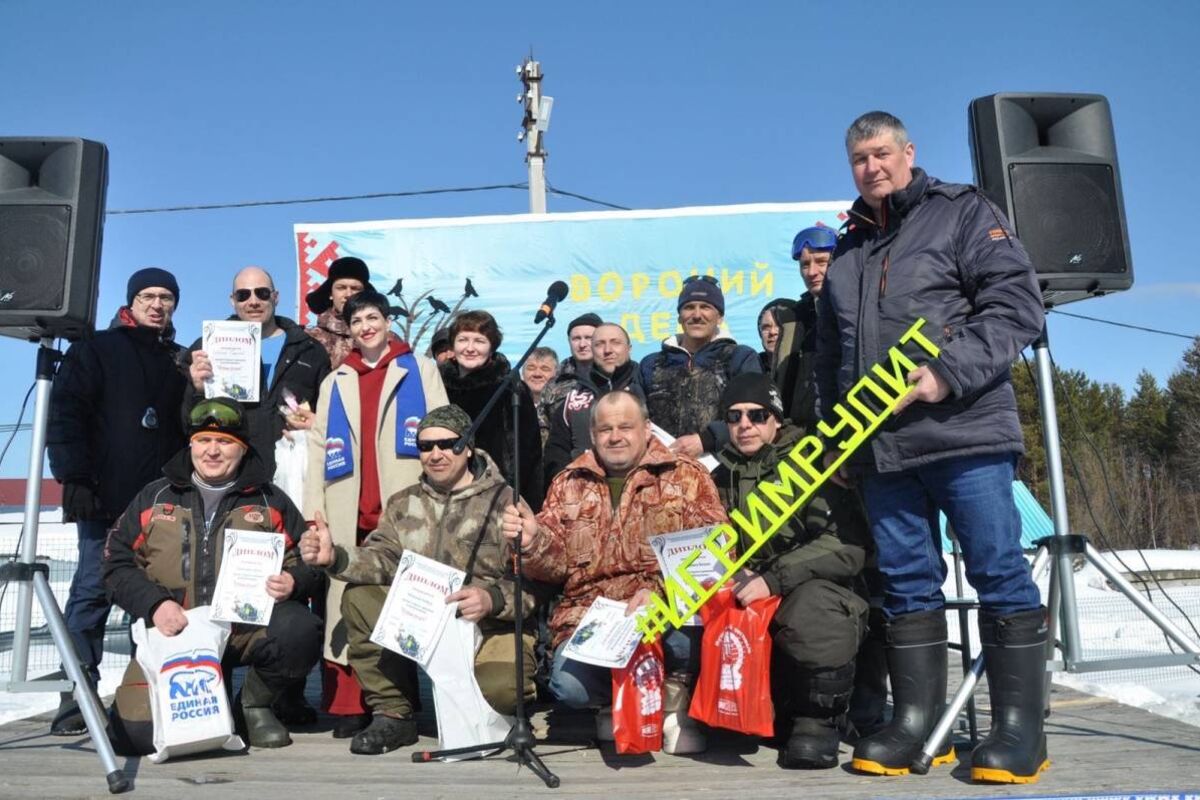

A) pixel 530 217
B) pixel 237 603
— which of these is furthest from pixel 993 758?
pixel 530 217

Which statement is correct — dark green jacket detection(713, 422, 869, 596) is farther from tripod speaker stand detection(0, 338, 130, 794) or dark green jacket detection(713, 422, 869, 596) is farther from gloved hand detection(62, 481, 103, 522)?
gloved hand detection(62, 481, 103, 522)

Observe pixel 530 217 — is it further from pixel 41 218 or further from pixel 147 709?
pixel 147 709

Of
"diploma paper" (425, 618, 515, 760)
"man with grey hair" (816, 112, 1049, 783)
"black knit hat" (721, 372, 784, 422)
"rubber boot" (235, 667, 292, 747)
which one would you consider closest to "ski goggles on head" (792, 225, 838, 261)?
"black knit hat" (721, 372, 784, 422)

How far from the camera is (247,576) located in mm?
3523

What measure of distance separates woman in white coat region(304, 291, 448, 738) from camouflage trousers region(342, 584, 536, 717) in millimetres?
288

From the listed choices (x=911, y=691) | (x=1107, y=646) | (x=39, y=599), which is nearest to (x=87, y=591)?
(x=39, y=599)

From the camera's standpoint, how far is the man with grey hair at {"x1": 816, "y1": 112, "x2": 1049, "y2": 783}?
9.05ft

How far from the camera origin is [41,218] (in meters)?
3.73

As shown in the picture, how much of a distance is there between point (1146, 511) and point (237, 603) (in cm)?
2494

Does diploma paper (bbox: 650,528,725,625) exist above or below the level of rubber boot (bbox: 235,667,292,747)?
above

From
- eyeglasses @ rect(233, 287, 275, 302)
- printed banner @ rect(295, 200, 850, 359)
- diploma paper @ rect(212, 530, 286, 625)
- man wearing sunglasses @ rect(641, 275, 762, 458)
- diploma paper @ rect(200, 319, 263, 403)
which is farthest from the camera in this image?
printed banner @ rect(295, 200, 850, 359)

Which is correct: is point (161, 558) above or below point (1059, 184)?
below

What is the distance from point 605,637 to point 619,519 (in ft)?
1.67

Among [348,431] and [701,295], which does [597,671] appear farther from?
[701,295]
